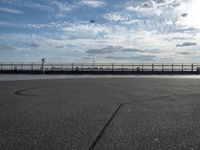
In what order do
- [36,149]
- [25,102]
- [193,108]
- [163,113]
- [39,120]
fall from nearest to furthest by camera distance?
[36,149], [39,120], [163,113], [193,108], [25,102]

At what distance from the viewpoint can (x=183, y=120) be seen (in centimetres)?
699

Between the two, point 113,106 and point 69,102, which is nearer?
point 113,106

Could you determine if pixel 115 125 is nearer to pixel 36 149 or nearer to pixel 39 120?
pixel 39 120

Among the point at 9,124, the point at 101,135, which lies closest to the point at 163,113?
the point at 101,135

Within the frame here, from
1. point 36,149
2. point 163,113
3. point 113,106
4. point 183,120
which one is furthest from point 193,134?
point 113,106

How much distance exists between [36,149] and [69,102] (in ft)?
17.3

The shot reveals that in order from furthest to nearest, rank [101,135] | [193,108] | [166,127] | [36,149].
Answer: [193,108] → [166,127] → [101,135] → [36,149]

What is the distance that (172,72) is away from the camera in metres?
47.0

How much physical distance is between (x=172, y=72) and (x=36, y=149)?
43.9 m

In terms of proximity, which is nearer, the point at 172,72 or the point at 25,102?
the point at 25,102

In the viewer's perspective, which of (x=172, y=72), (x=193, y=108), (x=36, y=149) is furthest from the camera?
(x=172, y=72)

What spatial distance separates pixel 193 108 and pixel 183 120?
1898 mm

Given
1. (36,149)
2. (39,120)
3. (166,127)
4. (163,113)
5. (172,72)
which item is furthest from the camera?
(172,72)

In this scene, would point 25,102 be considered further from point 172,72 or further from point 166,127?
point 172,72
